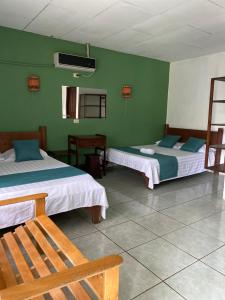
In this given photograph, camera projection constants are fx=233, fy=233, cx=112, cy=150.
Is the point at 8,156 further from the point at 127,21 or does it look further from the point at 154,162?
the point at 127,21

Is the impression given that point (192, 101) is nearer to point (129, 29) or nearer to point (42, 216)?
point (129, 29)

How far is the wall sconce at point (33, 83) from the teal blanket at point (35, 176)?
182 centimetres

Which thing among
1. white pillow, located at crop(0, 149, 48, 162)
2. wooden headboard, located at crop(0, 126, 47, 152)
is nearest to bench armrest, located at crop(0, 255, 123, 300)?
white pillow, located at crop(0, 149, 48, 162)

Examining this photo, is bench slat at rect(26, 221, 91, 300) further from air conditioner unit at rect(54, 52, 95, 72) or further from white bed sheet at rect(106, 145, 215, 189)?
air conditioner unit at rect(54, 52, 95, 72)

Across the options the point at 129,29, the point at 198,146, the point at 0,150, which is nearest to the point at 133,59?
the point at 129,29

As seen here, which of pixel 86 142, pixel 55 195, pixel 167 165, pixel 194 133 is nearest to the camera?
pixel 55 195

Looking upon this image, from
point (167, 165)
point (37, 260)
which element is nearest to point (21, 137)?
point (167, 165)

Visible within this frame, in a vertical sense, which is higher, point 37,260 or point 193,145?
point 193,145

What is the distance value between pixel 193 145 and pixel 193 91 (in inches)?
53.6

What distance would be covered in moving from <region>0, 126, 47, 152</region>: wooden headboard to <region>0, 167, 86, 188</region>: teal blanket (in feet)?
4.43

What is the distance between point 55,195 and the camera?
96.2 inches

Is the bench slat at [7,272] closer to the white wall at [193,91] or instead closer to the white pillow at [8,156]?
the white pillow at [8,156]

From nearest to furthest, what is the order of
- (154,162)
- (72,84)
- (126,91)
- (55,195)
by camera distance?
(55,195) → (154,162) → (72,84) → (126,91)

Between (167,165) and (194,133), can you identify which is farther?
(194,133)
